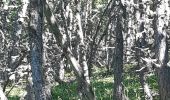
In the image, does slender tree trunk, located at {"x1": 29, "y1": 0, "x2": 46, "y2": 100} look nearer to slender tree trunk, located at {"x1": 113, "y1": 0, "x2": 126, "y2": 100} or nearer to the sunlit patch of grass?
slender tree trunk, located at {"x1": 113, "y1": 0, "x2": 126, "y2": 100}

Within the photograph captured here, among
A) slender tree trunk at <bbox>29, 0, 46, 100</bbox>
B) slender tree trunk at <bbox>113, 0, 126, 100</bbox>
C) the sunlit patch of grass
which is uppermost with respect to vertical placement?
slender tree trunk at <bbox>29, 0, 46, 100</bbox>

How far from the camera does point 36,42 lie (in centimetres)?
725

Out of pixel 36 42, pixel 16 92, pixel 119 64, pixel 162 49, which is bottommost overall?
pixel 16 92

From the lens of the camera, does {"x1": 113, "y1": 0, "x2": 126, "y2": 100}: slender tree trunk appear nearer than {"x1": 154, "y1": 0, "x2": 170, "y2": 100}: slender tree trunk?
No

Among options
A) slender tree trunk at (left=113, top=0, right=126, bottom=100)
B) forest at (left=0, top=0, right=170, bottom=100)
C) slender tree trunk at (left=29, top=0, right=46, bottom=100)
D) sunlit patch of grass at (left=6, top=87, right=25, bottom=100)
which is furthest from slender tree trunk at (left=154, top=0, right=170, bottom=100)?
sunlit patch of grass at (left=6, top=87, right=25, bottom=100)

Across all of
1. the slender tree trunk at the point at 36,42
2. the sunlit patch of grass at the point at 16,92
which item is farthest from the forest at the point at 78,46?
the sunlit patch of grass at the point at 16,92

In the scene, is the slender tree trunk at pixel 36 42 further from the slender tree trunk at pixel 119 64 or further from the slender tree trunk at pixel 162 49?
the slender tree trunk at pixel 162 49

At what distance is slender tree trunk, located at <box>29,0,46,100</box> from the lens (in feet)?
23.7

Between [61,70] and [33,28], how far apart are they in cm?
2304

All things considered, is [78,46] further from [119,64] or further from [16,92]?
[16,92]

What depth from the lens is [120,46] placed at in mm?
13922

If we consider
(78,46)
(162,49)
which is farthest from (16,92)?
(162,49)

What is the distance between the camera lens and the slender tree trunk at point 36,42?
23.7ft

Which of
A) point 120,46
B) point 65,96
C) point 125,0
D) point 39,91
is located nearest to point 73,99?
point 65,96
